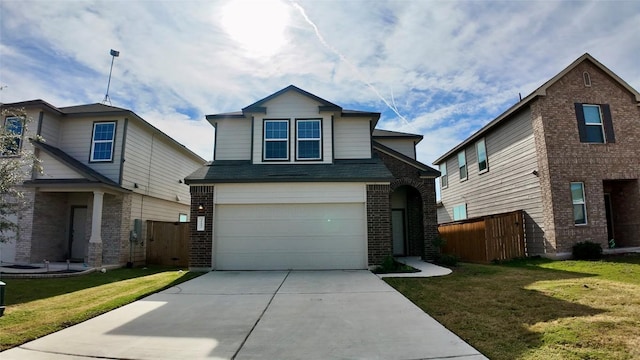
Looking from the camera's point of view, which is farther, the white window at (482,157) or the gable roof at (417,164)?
the white window at (482,157)

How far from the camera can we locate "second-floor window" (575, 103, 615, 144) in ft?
45.8

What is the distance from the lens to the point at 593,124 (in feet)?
46.3

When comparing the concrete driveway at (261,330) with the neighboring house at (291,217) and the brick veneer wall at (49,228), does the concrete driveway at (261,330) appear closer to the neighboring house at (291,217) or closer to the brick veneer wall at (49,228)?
the neighboring house at (291,217)

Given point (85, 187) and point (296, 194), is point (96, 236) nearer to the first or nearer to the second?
point (85, 187)

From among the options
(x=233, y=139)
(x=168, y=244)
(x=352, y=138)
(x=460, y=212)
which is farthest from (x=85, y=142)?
(x=460, y=212)

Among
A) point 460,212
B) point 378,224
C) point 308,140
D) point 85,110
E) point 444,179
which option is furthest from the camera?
point 444,179

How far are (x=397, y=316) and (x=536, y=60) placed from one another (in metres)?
11.3

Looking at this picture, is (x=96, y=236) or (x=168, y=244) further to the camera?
(x=168, y=244)

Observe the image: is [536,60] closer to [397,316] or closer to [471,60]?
[471,60]

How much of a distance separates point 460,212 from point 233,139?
14308 millimetres

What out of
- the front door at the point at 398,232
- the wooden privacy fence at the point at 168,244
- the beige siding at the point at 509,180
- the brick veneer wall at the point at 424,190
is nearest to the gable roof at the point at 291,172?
the brick veneer wall at the point at 424,190

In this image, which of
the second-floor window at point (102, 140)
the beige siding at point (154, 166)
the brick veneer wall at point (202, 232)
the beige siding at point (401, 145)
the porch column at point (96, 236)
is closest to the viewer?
the brick veneer wall at point (202, 232)

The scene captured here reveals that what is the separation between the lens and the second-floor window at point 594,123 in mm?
13969

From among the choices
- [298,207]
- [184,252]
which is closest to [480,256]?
[298,207]
